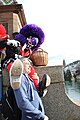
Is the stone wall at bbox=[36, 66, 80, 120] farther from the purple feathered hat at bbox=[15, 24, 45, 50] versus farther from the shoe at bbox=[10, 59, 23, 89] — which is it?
the shoe at bbox=[10, 59, 23, 89]

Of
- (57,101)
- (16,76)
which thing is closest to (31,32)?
(57,101)

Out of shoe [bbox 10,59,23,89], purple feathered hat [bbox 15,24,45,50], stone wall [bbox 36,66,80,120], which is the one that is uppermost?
purple feathered hat [bbox 15,24,45,50]

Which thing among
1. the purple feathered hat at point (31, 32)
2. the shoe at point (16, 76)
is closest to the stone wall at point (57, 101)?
the purple feathered hat at point (31, 32)

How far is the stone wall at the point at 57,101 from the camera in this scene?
122 inches

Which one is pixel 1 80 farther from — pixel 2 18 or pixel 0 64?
pixel 2 18

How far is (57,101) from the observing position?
314 centimetres

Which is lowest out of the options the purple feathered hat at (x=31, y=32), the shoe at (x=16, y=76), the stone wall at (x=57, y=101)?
the stone wall at (x=57, y=101)

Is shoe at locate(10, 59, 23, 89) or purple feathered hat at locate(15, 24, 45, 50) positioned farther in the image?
purple feathered hat at locate(15, 24, 45, 50)

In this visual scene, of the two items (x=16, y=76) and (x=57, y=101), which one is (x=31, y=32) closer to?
(x=57, y=101)

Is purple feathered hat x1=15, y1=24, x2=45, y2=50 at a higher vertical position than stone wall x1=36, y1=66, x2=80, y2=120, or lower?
higher

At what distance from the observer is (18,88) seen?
182 cm

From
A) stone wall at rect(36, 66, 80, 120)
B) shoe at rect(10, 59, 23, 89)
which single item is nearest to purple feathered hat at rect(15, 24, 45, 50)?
stone wall at rect(36, 66, 80, 120)

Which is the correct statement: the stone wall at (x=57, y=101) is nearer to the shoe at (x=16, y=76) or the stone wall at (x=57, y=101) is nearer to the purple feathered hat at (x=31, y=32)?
the purple feathered hat at (x=31, y=32)

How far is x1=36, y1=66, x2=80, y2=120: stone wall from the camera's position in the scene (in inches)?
122
